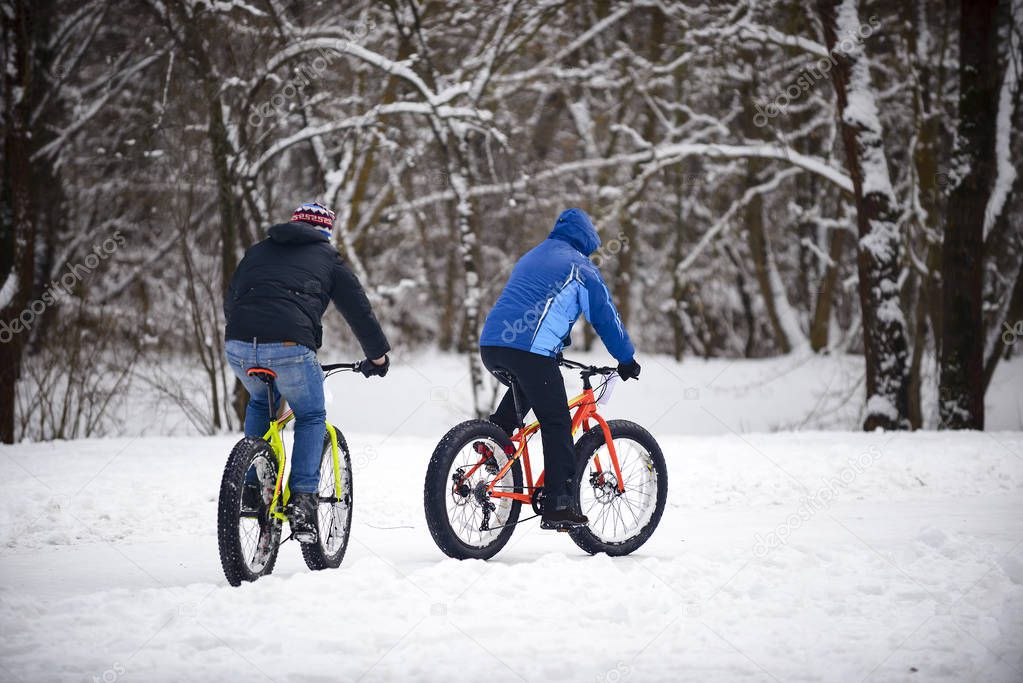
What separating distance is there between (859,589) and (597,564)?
1333mm

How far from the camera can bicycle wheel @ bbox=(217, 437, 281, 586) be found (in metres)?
4.29

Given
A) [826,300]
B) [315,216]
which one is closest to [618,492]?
[315,216]

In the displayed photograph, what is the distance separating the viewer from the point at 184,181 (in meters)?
10.3

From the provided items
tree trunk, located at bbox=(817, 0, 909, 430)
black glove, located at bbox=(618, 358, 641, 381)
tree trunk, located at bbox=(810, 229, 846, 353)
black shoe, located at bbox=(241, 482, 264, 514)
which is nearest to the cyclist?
black shoe, located at bbox=(241, 482, 264, 514)

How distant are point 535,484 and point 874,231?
7.13 metres

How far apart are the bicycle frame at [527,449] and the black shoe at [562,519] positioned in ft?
0.68

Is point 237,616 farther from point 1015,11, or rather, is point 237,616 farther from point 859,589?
point 1015,11

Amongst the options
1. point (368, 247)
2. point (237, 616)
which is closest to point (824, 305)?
point (368, 247)

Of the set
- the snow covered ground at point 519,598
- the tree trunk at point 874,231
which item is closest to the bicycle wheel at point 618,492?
the snow covered ground at point 519,598

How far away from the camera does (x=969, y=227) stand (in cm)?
1048

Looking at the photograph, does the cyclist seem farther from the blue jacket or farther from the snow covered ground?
the blue jacket

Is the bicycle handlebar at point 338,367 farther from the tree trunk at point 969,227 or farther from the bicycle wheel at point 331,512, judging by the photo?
the tree trunk at point 969,227

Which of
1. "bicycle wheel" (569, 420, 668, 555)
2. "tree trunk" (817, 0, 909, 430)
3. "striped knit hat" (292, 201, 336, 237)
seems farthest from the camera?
"tree trunk" (817, 0, 909, 430)

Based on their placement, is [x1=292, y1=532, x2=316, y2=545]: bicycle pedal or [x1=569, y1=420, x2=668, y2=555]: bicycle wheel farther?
[x1=569, y1=420, x2=668, y2=555]: bicycle wheel
